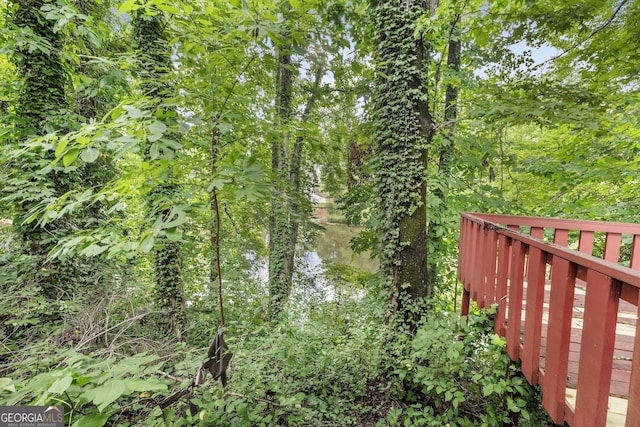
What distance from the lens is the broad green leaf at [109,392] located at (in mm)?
1003

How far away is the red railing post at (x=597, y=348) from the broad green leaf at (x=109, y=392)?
6.11 feet

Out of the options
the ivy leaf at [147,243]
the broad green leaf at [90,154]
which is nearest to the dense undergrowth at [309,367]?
the ivy leaf at [147,243]

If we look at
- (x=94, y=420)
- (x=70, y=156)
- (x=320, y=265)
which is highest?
(x=70, y=156)

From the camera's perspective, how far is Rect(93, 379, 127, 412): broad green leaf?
100 centimetres

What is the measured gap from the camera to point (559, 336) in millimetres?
1354

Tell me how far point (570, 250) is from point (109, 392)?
2.16 m

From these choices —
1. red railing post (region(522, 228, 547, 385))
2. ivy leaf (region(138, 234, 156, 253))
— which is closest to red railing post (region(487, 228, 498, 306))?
red railing post (region(522, 228, 547, 385))

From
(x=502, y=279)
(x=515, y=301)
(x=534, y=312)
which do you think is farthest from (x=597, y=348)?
(x=502, y=279)

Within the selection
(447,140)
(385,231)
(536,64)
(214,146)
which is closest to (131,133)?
(214,146)

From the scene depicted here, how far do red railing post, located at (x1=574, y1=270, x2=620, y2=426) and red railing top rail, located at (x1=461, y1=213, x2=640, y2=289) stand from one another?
0.04 m

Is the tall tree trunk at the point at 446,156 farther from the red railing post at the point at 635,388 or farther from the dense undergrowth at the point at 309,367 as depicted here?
the red railing post at the point at 635,388

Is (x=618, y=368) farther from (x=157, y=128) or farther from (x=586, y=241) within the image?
(x=157, y=128)

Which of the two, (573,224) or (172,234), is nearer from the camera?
(172,234)

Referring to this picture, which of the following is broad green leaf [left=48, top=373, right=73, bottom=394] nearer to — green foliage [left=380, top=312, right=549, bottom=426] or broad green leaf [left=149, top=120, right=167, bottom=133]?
broad green leaf [left=149, top=120, right=167, bottom=133]
